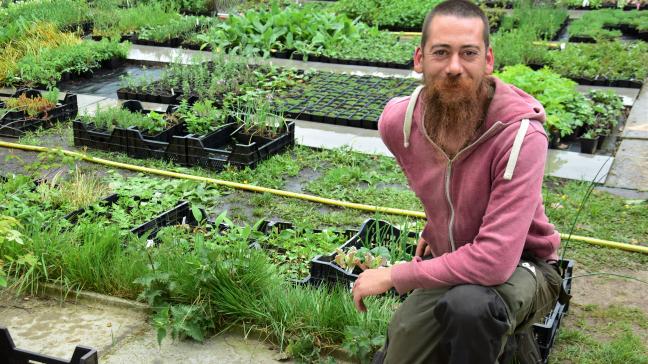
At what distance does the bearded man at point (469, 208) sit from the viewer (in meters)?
2.72

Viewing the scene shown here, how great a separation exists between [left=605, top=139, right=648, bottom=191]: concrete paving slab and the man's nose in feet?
11.8

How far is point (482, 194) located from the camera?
2881mm

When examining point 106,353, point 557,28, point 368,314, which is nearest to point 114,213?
point 106,353

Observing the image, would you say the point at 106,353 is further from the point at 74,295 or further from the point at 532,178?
the point at 532,178

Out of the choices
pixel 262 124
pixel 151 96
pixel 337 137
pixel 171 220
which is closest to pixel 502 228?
pixel 171 220

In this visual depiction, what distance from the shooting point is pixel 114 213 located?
5098 millimetres

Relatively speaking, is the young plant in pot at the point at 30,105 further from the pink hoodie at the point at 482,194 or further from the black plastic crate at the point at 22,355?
the pink hoodie at the point at 482,194

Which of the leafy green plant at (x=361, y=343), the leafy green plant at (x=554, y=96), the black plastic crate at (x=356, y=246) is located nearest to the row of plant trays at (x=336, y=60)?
the leafy green plant at (x=554, y=96)

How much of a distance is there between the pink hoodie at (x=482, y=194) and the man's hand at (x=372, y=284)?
5 cm

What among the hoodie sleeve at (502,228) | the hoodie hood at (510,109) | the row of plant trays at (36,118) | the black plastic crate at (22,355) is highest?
the hoodie hood at (510,109)

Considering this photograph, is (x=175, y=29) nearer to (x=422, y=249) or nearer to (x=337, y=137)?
(x=337, y=137)

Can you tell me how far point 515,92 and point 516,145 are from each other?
33 cm

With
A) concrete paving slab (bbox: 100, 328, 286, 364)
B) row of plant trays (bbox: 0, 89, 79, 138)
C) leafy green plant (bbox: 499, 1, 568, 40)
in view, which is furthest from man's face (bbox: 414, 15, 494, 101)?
leafy green plant (bbox: 499, 1, 568, 40)

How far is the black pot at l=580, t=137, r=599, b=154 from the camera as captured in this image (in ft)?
21.7
